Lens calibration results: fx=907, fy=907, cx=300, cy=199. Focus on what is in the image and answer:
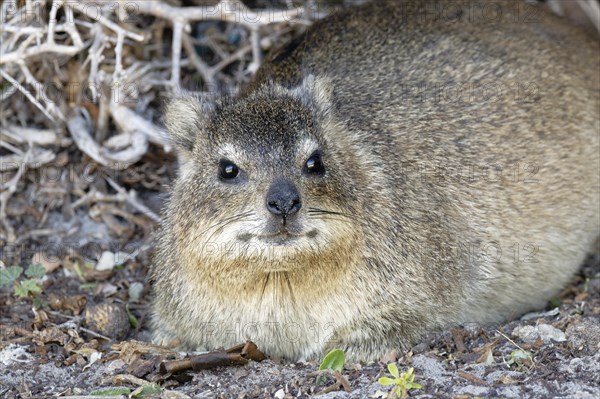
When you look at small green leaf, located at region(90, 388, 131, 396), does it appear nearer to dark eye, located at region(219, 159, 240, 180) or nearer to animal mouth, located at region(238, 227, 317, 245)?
animal mouth, located at region(238, 227, 317, 245)

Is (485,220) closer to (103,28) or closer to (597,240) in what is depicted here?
(597,240)

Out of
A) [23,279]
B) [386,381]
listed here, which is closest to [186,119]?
[23,279]

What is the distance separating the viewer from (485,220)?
6688 mm

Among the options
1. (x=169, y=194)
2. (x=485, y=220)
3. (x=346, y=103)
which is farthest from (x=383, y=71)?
(x=169, y=194)

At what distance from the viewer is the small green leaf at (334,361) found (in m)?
5.59

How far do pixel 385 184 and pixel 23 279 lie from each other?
3.07 meters

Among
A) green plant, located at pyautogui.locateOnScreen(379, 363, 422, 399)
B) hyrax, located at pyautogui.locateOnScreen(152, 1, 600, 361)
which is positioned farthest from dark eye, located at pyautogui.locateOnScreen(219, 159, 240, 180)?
green plant, located at pyautogui.locateOnScreen(379, 363, 422, 399)

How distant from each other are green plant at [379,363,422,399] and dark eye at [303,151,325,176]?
1.29m

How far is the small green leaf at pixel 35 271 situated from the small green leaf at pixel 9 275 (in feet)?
0.22

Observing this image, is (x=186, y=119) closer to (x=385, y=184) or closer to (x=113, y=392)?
(x=385, y=184)

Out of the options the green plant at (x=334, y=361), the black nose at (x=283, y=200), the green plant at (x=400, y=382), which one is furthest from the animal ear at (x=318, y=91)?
the green plant at (x=400, y=382)

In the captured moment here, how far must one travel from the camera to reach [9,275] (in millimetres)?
6906

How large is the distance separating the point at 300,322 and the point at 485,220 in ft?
5.62

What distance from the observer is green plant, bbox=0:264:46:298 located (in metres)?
6.70
